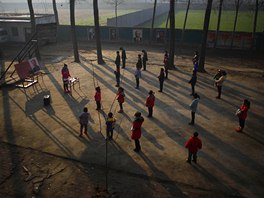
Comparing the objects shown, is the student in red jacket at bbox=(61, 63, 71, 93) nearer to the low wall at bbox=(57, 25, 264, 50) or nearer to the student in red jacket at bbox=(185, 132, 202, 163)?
the student in red jacket at bbox=(185, 132, 202, 163)

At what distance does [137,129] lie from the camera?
37.3 feet

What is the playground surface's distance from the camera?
9.80 m

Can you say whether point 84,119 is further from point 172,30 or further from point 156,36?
point 156,36

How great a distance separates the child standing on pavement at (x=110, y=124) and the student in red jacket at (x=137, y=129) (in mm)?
1153

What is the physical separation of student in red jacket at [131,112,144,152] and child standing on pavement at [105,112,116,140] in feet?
3.78

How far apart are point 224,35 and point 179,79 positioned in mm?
15077

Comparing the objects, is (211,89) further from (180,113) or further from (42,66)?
(42,66)

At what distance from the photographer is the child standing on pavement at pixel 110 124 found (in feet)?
39.6

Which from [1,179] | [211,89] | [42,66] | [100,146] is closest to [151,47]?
[42,66]

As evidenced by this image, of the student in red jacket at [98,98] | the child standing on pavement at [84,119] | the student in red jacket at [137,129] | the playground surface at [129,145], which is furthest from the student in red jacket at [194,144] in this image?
the student in red jacket at [98,98]

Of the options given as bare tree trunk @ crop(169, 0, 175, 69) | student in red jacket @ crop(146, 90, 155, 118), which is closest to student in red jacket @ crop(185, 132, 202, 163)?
student in red jacket @ crop(146, 90, 155, 118)

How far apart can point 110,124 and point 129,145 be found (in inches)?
48.4

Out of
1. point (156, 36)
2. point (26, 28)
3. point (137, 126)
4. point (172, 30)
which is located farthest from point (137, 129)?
point (26, 28)

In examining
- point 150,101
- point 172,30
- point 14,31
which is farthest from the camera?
point 14,31
